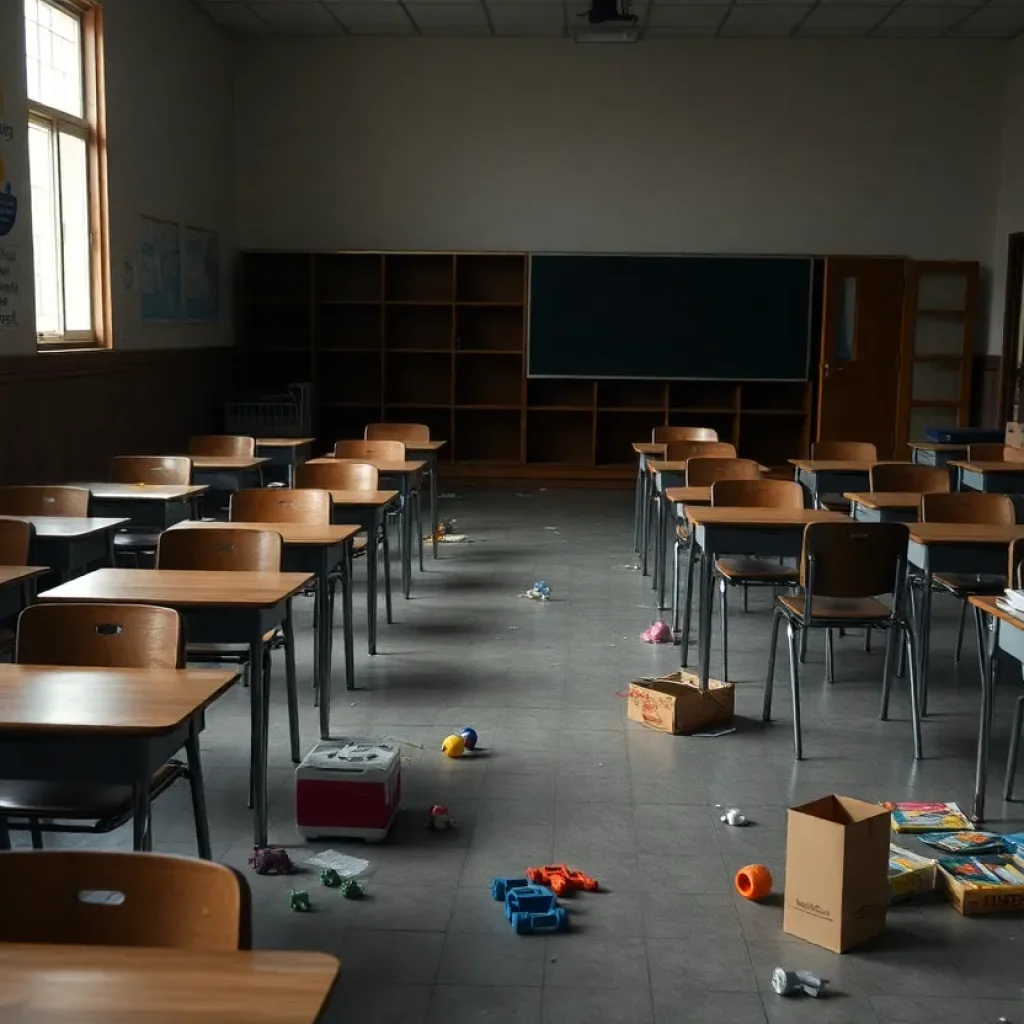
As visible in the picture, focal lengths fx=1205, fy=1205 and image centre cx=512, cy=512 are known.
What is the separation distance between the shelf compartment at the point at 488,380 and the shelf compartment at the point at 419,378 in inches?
5.4

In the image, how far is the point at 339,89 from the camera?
11.3m

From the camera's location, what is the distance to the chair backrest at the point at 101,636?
2760mm

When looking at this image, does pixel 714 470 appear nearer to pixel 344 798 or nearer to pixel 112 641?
pixel 344 798

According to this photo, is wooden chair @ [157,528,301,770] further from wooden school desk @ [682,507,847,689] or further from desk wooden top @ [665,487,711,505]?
desk wooden top @ [665,487,711,505]

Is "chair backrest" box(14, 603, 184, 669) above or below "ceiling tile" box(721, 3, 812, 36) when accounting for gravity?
below

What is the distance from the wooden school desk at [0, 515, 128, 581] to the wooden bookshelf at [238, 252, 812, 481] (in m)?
6.84

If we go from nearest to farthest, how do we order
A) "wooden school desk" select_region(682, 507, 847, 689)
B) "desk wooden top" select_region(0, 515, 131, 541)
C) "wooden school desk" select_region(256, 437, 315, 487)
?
1. "desk wooden top" select_region(0, 515, 131, 541)
2. "wooden school desk" select_region(682, 507, 847, 689)
3. "wooden school desk" select_region(256, 437, 315, 487)

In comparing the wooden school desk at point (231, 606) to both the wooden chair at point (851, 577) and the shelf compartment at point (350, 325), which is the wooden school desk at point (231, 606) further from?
the shelf compartment at point (350, 325)

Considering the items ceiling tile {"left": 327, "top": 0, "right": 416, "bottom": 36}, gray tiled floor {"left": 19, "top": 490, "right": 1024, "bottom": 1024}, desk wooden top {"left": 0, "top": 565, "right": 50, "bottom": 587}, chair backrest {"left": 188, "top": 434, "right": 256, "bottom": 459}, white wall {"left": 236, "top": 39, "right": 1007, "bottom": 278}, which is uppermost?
ceiling tile {"left": 327, "top": 0, "right": 416, "bottom": 36}

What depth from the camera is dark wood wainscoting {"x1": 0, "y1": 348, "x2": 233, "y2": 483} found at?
6594 millimetres

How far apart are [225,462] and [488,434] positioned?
558 cm

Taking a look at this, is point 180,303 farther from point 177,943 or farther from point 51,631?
point 177,943

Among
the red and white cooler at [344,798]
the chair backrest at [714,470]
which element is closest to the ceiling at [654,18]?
the chair backrest at [714,470]

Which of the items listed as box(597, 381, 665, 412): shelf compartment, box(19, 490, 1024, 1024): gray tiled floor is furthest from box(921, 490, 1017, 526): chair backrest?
box(597, 381, 665, 412): shelf compartment
